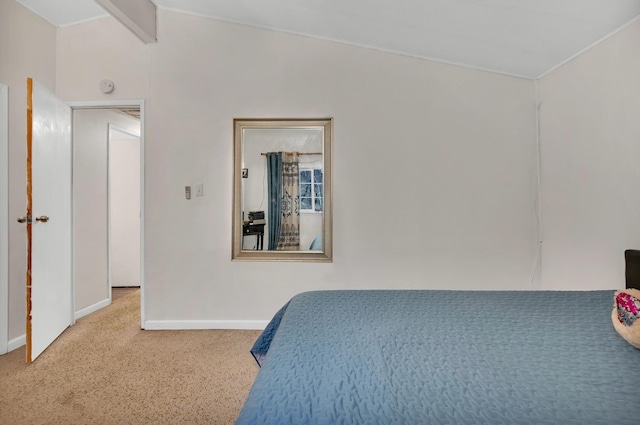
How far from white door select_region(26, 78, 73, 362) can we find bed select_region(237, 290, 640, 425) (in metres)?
2.10

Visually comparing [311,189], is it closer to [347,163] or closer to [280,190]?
[280,190]

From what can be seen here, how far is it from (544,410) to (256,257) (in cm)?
228

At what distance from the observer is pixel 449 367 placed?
0.77 m

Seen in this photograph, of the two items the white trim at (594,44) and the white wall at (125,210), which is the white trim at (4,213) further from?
the white trim at (594,44)

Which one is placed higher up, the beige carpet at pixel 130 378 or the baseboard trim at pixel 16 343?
the baseboard trim at pixel 16 343

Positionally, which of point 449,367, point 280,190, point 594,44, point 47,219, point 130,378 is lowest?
point 130,378

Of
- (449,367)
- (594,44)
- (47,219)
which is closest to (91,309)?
(47,219)

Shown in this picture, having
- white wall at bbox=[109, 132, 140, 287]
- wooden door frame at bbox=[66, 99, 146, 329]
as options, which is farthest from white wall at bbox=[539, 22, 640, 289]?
white wall at bbox=[109, 132, 140, 287]

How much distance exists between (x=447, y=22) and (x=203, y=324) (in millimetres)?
3003

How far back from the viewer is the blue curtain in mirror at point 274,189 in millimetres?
2648

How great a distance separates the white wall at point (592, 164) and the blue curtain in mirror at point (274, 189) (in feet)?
7.32

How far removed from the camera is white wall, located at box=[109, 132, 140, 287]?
13.5 feet

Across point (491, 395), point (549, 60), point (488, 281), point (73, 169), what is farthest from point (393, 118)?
point (73, 169)

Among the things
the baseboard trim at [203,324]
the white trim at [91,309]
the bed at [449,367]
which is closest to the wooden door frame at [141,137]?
the baseboard trim at [203,324]
